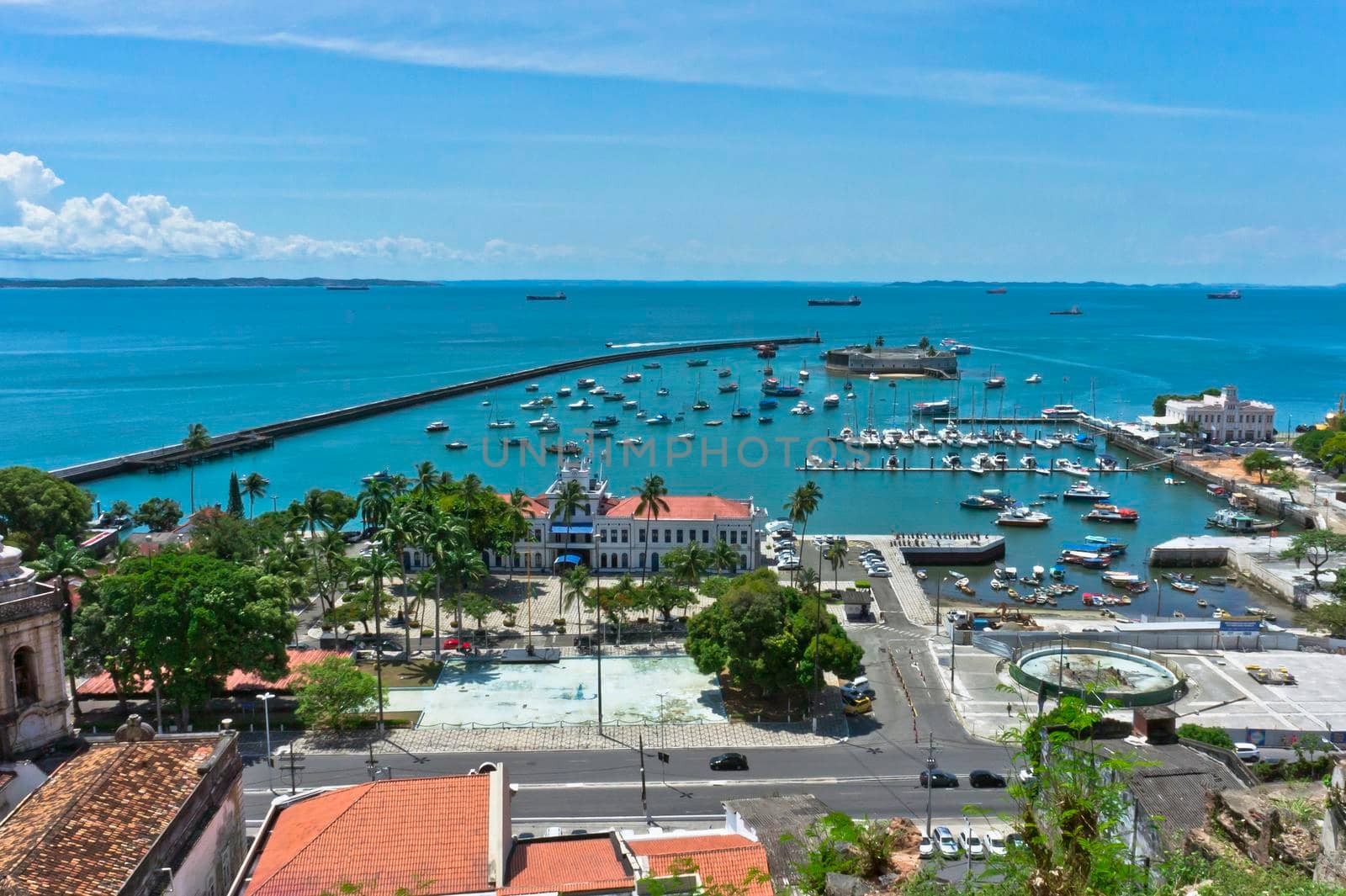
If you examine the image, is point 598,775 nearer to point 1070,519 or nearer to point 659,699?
point 659,699

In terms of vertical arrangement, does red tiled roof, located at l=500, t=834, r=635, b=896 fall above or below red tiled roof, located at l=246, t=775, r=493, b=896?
below

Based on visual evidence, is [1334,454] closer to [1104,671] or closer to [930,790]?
[1104,671]

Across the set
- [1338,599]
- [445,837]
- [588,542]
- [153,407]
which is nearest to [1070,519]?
[1338,599]

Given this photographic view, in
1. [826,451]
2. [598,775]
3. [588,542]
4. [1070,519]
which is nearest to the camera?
[598,775]

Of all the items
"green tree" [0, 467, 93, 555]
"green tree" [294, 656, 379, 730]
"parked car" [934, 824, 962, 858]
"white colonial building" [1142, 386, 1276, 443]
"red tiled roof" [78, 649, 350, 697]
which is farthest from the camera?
"white colonial building" [1142, 386, 1276, 443]

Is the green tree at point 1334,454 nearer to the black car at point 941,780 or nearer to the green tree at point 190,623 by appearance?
the black car at point 941,780

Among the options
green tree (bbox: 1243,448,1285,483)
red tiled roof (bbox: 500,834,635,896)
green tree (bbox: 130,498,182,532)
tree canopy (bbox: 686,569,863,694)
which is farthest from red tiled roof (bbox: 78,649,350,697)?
green tree (bbox: 1243,448,1285,483)

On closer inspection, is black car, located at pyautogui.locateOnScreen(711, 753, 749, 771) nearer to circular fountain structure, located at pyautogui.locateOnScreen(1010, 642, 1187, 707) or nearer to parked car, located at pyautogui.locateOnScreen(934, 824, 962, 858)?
parked car, located at pyautogui.locateOnScreen(934, 824, 962, 858)
